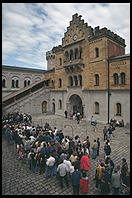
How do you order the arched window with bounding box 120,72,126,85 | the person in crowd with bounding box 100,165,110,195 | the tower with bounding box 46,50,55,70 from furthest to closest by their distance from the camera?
the tower with bounding box 46,50,55,70, the arched window with bounding box 120,72,126,85, the person in crowd with bounding box 100,165,110,195

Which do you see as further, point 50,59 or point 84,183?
point 50,59


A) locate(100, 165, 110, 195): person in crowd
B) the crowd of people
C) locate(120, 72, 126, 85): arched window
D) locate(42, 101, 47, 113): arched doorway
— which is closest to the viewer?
locate(100, 165, 110, 195): person in crowd

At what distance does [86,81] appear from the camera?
2703 centimetres

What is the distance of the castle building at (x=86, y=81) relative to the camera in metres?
22.9

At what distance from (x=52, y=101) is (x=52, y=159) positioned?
27.8 m

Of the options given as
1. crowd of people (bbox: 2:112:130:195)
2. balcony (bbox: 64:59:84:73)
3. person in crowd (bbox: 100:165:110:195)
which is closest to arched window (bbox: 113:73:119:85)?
balcony (bbox: 64:59:84:73)

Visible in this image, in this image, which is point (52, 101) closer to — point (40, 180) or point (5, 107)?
point (5, 107)

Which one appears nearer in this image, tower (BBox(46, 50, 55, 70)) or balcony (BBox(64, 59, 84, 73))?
balcony (BBox(64, 59, 84, 73))

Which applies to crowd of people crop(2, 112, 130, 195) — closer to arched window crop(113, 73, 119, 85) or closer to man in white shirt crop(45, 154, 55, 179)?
man in white shirt crop(45, 154, 55, 179)

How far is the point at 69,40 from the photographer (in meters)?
30.1

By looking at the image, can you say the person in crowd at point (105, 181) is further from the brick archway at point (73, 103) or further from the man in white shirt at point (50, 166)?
the brick archway at point (73, 103)

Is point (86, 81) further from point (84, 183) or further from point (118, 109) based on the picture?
point (84, 183)

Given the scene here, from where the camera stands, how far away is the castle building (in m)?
22.9

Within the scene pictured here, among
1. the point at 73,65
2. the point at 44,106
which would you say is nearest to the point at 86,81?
the point at 73,65
